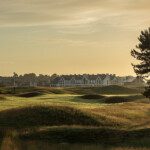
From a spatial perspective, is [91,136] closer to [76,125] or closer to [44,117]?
[76,125]

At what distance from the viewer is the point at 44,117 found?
52.7 m

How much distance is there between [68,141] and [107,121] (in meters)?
14.6

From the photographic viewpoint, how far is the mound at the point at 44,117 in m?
49.6

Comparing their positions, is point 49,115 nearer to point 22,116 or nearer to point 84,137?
point 22,116

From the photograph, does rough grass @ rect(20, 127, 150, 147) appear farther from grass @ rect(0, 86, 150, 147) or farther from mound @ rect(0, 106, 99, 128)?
mound @ rect(0, 106, 99, 128)

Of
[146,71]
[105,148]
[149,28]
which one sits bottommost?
[105,148]

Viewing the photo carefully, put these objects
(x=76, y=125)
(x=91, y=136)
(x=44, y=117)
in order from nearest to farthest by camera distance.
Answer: (x=91, y=136) → (x=76, y=125) → (x=44, y=117)

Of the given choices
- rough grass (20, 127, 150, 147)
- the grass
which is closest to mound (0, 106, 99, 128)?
the grass

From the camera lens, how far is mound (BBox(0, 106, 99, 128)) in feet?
163

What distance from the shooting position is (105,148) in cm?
3600

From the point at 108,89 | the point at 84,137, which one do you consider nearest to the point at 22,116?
the point at 84,137

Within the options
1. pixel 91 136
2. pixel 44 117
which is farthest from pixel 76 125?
pixel 91 136

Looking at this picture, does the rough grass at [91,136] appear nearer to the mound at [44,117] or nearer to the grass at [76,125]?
the grass at [76,125]

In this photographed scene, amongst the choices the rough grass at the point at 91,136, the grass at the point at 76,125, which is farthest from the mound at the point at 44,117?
the rough grass at the point at 91,136
